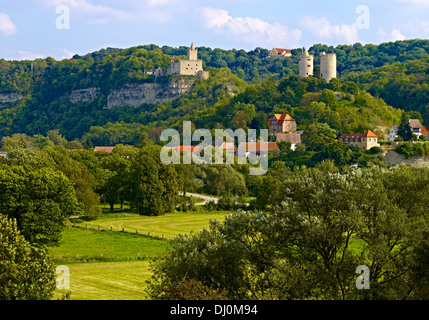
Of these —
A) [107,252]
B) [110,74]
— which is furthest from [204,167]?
[110,74]

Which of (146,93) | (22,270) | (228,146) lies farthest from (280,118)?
(22,270)

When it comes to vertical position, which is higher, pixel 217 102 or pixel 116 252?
pixel 217 102

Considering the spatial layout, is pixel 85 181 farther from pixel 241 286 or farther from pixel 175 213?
pixel 241 286

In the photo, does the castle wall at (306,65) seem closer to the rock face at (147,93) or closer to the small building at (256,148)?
the small building at (256,148)

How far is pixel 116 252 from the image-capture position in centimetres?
4138

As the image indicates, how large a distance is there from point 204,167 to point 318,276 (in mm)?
52421

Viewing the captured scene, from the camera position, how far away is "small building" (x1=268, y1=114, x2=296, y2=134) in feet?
340

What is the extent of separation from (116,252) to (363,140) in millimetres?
56096

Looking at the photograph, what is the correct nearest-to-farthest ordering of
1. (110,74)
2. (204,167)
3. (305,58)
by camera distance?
(204,167) < (305,58) < (110,74)

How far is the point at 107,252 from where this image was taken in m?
41.1

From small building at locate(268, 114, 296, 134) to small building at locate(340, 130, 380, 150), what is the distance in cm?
1353

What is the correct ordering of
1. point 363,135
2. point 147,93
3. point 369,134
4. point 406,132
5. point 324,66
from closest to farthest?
point 369,134 < point 363,135 < point 406,132 < point 324,66 < point 147,93

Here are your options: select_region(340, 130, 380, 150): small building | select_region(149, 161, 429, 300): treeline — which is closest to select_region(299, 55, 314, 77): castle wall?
select_region(340, 130, 380, 150): small building

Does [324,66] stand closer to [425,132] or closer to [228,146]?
[425,132]
